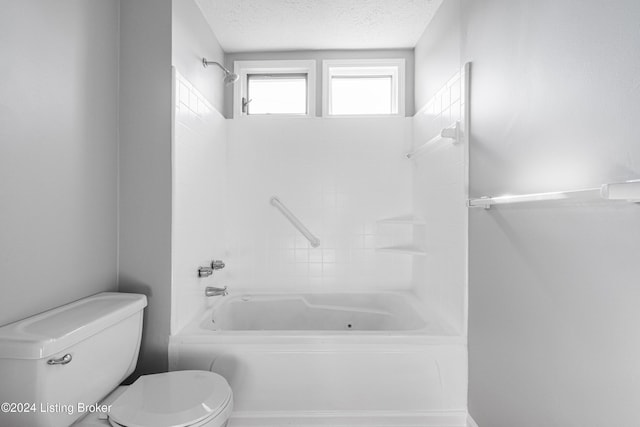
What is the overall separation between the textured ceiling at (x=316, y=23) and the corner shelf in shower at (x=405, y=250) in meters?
1.53

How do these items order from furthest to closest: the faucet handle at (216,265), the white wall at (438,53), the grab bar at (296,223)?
the grab bar at (296,223), the faucet handle at (216,265), the white wall at (438,53)

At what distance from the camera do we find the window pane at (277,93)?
269 cm

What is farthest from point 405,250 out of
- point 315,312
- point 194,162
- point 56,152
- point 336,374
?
point 56,152

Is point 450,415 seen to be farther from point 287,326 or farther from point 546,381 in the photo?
point 287,326

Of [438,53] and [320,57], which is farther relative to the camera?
[320,57]

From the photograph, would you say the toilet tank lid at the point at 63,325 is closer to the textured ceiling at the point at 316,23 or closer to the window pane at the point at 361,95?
the textured ceiling at the point at 316,23

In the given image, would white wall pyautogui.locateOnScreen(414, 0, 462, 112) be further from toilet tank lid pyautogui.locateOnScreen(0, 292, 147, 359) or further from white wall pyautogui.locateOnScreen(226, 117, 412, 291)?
toilet tank lid pyautogui.locateOnScreen(0, 292, 147, 359)

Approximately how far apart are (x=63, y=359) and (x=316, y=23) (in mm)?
2218

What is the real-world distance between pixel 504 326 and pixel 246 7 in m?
2.18

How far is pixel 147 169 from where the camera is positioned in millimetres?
1630

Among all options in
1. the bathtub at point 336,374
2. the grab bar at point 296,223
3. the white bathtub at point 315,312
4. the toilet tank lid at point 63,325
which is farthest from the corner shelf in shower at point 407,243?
the toilet tank lid at point 63,325

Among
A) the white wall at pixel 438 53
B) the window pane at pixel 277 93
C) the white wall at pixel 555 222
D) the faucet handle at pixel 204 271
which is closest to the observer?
the white wall at pixel 555 222

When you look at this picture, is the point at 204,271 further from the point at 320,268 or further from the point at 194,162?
the point at 320,268

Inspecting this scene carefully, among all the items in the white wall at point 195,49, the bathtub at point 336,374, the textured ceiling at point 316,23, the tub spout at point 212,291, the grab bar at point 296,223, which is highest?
the textured ceiling at point 316,23
